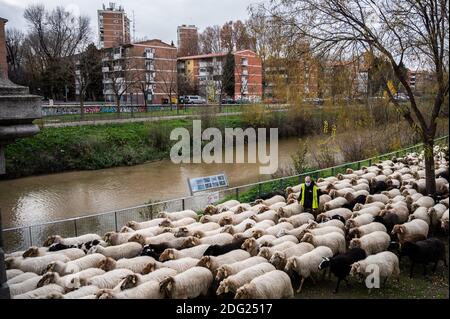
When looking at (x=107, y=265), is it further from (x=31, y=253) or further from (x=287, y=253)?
(x=287, y=253)

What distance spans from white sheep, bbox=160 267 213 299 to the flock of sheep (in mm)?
18

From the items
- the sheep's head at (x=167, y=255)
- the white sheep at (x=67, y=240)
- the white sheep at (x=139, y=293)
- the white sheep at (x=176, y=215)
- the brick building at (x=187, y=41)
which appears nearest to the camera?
the white sheep at (x=139, y=293)

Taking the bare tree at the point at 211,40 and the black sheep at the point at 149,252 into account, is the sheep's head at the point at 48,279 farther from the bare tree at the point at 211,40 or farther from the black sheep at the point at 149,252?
the bare tree at the point at 211,40

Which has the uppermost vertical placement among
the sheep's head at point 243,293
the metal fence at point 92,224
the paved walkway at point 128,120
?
the paved walkway at point 128,120

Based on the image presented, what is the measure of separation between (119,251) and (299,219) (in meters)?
4.80

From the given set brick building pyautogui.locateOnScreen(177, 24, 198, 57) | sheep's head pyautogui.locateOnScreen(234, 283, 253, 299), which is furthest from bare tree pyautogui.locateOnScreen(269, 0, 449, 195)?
brick building pyautogui.locateOnScreen(177, 24, 198, 57)

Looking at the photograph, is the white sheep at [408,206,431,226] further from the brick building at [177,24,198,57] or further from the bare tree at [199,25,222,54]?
the brick building at [177,24,198,57]

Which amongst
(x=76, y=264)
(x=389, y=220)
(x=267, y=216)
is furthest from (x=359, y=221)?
(x=76, y=264)

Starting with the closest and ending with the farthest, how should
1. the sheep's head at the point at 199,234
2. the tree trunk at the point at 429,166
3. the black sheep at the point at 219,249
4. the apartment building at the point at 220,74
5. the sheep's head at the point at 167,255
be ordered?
the sheep's head at the point at 167,255, the black sheep at the point at 219,249, the sheep's head at the point at 199,234, the tree trunk at the point at 429,166, the apartment building at the point at 220,74

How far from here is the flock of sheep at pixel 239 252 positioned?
793cm

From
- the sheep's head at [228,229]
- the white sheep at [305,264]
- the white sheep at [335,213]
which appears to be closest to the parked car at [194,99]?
the white sheep at [335,213]

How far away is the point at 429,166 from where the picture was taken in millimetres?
12500

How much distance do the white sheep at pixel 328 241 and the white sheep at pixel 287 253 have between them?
25cm
